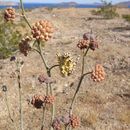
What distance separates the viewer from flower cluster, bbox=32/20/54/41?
2.84 m

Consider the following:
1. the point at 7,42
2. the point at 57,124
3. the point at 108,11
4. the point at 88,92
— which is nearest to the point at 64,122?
the point at 57,124

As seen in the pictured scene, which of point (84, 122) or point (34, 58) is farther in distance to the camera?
point (34, 58)

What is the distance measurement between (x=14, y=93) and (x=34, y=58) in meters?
4.54

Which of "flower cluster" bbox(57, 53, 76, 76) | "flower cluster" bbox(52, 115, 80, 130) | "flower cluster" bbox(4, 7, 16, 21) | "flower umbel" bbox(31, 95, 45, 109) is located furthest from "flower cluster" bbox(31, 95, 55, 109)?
"flower cluster" bbox(4, 7, 16, 21)

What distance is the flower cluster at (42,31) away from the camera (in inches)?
112

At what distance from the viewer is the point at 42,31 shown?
9.40ft

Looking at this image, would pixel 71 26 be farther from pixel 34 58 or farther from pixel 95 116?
pixel 95 116

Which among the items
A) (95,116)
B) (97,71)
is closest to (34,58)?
(95,116)

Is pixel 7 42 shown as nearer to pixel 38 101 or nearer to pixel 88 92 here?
pixel 88 92

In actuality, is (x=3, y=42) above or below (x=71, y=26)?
above

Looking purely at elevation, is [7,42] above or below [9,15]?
below

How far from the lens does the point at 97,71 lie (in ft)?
10.1

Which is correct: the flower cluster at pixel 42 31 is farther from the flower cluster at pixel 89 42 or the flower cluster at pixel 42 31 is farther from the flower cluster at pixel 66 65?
the flower cluster at pixel 89 42

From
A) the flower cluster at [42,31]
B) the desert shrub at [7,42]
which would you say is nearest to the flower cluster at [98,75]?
the flower cluster at [42,31]
